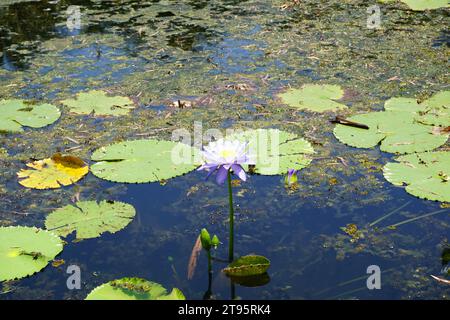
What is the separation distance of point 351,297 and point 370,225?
403 mm

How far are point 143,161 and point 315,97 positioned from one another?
107 cm

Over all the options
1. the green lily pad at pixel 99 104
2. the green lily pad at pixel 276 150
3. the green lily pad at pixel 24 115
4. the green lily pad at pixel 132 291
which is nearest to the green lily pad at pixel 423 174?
the green lily pad at pixel 276 150

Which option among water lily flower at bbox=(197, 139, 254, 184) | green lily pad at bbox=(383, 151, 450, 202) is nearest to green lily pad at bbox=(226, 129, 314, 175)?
green lily pad at bbox=(383, 151, 450, 202)

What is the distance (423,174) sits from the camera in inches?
90.1

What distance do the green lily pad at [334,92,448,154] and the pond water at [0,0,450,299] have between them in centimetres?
5

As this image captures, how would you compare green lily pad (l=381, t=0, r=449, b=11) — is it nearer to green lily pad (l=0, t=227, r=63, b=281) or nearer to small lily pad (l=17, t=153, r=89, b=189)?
small lily pad (l=17, t=153, r=89, b=189)

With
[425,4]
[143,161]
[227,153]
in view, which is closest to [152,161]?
[143,161]

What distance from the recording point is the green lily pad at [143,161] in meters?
2.37

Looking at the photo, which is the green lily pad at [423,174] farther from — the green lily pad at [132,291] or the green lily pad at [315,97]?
the green lily pad at [132,291]

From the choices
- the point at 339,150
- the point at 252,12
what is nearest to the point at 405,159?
the point at 339,150

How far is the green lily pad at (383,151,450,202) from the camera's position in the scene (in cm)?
219

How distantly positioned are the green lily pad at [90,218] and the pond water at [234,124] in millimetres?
37

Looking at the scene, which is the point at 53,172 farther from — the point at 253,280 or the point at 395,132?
the point at 395,132
